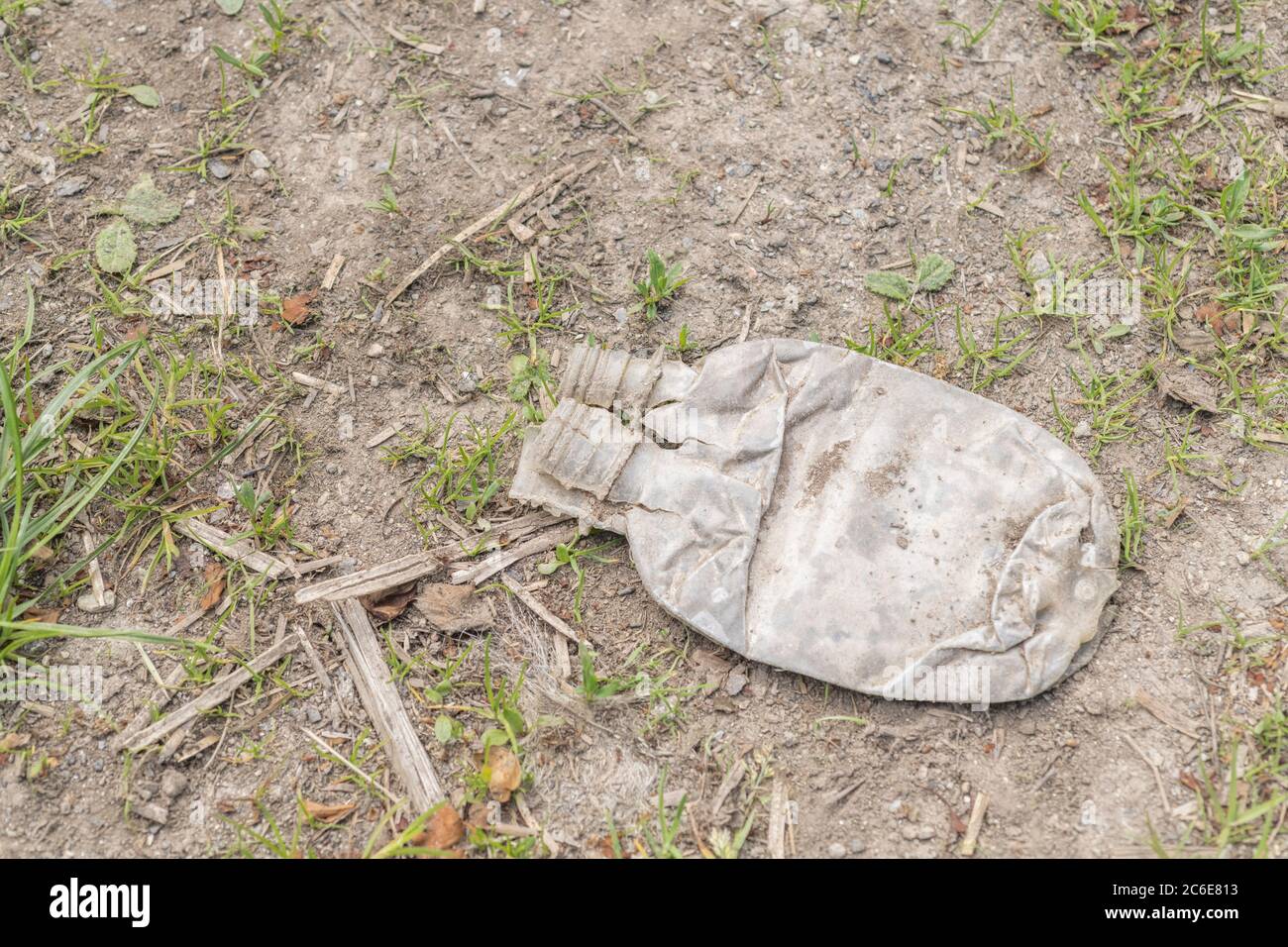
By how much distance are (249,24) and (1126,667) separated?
11.3 feet

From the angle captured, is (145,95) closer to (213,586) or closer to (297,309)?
(297,309)

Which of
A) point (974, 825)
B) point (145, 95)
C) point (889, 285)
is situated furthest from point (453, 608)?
point (145, 95)

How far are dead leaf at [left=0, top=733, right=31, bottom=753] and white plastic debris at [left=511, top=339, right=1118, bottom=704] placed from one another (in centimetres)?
134

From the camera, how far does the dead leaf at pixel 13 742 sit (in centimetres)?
226

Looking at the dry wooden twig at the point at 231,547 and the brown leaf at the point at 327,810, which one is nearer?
the brown leaf at the point at 327,810

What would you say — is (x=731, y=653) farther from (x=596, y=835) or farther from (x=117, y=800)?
(x=117, y=800)

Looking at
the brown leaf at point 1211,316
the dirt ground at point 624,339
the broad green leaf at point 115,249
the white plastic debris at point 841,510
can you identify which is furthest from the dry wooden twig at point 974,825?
the broad green leaf at point 115,249

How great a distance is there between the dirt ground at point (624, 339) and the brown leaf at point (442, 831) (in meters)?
0.04

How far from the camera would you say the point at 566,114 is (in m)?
3.07

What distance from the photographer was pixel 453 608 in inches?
96.7

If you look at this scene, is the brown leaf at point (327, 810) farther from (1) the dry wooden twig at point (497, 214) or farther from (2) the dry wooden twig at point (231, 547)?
(1) the dry wooden twig at point (497, 214)

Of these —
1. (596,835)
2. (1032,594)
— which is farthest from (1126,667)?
(596,835)

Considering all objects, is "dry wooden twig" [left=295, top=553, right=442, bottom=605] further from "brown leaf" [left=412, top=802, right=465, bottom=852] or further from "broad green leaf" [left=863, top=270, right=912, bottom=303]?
"broad green leaf" [left=863, top=270, right=912, bottom=303]

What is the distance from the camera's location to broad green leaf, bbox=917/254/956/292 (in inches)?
111
